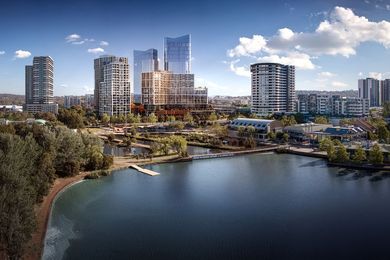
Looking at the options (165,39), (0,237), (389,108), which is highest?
(165,39)

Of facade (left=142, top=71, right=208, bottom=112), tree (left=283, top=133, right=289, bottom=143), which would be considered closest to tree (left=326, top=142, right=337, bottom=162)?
tree (left=283, top=133, right=289, bottom=143)

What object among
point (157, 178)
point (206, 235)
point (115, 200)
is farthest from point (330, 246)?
point (157, 178)

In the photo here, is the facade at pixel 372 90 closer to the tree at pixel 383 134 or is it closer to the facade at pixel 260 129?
the facade at pixel 260 129

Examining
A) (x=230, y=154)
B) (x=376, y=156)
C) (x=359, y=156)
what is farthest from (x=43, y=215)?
(x=376, y=156)

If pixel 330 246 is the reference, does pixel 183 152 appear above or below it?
above

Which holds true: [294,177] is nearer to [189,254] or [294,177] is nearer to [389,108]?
[189,254]

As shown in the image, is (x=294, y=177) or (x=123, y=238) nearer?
(x=123, y=238)

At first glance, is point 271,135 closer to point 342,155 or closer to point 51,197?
point 342,155
